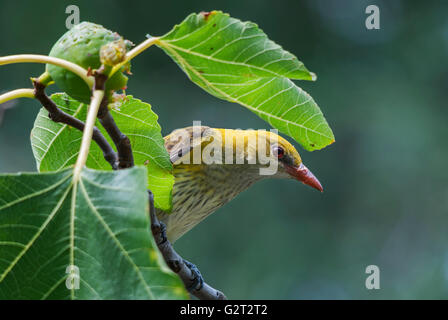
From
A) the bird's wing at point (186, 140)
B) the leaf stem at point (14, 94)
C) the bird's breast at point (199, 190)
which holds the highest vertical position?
the bird's wing at point (186, 140)

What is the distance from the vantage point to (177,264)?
1534 millimetres

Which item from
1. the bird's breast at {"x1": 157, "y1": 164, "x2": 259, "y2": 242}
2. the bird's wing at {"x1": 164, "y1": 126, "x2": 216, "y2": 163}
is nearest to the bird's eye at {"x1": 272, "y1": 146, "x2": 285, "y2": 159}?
the bird's breast at {"x1": 157, "y1": 164, "x2": 259, "y2": 242}

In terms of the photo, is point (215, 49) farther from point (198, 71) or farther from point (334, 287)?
point (334, 287)

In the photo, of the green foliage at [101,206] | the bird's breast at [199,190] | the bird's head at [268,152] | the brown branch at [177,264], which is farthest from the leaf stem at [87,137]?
the bird's head at [268,152]

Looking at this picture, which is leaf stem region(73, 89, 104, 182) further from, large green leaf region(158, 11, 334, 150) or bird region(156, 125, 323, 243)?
bird region(156, 125, 323, 243)

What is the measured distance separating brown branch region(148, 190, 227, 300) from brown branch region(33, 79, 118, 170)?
15cm

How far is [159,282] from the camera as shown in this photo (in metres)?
0.76

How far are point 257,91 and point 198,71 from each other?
0.14m

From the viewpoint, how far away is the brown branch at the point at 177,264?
4.15ft

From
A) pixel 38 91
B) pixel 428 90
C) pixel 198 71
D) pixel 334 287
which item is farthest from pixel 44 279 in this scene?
pixel 428 90

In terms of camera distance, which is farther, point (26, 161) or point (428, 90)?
point (428, 90)

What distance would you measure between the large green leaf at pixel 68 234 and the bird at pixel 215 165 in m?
1.52

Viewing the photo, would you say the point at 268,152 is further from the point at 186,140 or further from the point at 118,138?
the point at 118,138

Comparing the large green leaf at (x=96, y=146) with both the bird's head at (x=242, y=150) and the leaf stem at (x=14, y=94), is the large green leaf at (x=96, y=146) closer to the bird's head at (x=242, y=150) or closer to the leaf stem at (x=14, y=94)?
the leaf stem at (x=14, y=94)
